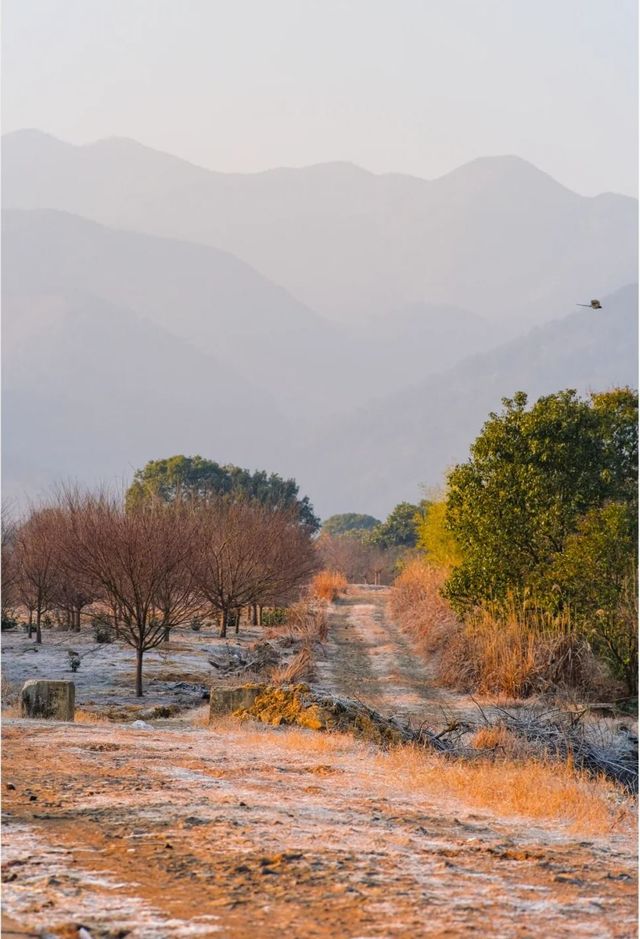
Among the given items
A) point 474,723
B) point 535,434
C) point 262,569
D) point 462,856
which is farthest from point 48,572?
point 462,856

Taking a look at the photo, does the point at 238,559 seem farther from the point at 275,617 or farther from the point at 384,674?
the point at 275,617

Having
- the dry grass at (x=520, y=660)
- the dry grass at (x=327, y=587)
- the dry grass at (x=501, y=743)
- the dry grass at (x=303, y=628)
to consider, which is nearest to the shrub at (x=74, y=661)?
the dry grass at (x=303, y=628)

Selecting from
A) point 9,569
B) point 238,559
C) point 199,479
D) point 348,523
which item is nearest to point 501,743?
point 238,559

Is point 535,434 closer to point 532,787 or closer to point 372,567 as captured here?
point 532,787

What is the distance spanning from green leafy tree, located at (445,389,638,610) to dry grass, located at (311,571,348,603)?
2167 centimetres

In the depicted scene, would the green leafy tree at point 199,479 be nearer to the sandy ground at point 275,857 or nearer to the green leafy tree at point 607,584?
the green leafy tree at point 607,584

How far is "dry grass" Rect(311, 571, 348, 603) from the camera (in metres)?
43.0

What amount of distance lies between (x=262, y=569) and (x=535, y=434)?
9.78m

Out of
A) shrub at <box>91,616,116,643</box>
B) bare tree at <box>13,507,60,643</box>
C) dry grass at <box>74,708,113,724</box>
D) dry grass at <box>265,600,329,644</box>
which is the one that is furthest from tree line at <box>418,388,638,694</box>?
bare tree at <box>13,507,60,643</box>

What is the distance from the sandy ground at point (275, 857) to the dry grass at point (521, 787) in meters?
0.19

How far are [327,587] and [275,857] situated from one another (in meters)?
38.6

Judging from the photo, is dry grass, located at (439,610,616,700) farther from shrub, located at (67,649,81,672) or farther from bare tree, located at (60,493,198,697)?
shrub, located at (67,649,81,672)

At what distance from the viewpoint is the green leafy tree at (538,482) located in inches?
772

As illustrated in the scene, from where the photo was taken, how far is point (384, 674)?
68.2 feet
